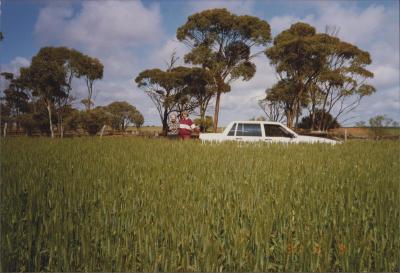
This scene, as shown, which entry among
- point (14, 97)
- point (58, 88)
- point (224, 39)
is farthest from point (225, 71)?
point (14, 97)

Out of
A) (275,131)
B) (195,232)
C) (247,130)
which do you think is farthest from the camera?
(275,131)

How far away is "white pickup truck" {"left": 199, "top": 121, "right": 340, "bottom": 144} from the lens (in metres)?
13.2

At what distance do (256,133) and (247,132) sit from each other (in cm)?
42

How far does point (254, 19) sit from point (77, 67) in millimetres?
23559

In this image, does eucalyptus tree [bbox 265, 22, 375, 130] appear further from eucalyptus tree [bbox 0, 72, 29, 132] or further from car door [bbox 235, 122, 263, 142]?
eucalyptus tree [bbox 0, 72, 29, 132]

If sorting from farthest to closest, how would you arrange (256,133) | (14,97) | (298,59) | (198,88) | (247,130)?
1. (14,97)
2. (198,88)
3. (298,59)
4. (256,133)
5. (247,130)

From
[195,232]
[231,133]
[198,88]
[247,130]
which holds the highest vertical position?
[198,88]

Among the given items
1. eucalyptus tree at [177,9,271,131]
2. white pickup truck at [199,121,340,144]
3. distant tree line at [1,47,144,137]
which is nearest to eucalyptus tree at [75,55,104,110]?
distant tree line at [1,47,144,137]

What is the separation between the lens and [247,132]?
13.4 m

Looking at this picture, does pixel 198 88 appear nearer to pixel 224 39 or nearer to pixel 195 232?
pixel 224 39

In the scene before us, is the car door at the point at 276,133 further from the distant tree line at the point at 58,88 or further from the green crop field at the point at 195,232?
the distant tree line at the point at 58,88

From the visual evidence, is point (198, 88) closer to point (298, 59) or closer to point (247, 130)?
point (298, 59)

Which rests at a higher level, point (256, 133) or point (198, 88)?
point (198, 88)

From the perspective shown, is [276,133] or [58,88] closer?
[276,133]
